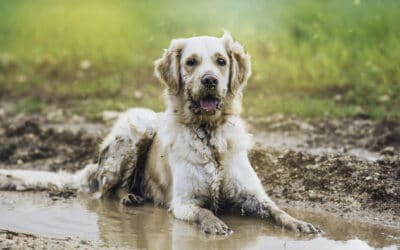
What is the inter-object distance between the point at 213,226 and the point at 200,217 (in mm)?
259

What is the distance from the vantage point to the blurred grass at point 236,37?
11.2m

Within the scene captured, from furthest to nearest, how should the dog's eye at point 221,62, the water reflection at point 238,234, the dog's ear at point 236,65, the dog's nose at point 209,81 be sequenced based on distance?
the dog's ear at point 236,65
the dog's eye at point 221,62
the dog's nose at point 209,81
the water reflection at point 238,234

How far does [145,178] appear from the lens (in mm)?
7688

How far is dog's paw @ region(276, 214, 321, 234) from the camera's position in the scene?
20.1 feet

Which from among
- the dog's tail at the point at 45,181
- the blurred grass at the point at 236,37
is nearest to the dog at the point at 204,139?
the dog's tail at the point at 45,181

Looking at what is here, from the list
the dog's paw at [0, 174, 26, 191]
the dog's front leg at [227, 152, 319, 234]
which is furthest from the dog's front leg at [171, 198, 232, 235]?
the dog's paw at [0, 174, 26, 191]

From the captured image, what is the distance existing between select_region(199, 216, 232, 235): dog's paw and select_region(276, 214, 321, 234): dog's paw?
44cm

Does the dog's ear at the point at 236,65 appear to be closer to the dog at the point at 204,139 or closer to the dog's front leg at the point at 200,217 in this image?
the dog at the point at 204,139

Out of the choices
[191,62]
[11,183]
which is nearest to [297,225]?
[191,62]

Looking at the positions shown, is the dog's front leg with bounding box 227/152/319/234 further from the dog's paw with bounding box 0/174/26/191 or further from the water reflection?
the dog's paw with bounding box 0/174/26/191

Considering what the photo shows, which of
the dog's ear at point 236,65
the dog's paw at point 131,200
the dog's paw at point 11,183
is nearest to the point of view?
the dog's ear at point 236,65

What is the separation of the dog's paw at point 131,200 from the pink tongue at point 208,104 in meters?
1.26

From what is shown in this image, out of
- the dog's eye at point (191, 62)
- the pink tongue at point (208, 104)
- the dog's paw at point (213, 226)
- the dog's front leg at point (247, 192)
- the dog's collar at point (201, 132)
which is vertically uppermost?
the dog's eye at point (191, 62)

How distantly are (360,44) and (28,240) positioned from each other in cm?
770
